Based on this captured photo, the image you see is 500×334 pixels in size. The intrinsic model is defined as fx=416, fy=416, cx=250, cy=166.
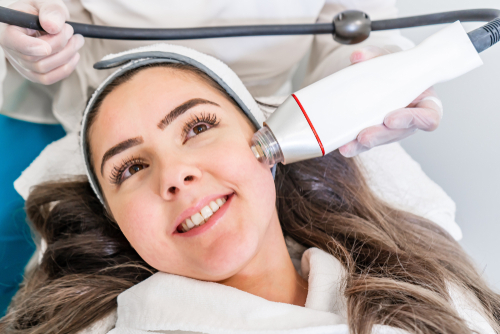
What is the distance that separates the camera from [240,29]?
99 centimetres

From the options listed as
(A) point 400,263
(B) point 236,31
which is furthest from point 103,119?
(A) point 400,263

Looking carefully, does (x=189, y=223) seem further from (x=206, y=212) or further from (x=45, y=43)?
(x=45, y=43)

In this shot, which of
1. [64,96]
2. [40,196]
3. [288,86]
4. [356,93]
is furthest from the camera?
[288,86]

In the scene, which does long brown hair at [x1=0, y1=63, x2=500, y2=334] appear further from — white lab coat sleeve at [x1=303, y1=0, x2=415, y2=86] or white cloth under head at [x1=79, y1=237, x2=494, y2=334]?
white lab coat sleeve at [x1=303, y1=0, x2=415, y2=86]

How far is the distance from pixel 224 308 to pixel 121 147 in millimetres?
396

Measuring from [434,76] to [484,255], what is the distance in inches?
32.1

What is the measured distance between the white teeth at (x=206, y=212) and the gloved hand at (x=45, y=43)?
0.47 meters

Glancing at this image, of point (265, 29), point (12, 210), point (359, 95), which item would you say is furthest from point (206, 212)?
point (12, 210)

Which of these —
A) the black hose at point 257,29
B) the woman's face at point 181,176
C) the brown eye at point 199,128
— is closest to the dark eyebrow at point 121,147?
the woman's face at point 181,176

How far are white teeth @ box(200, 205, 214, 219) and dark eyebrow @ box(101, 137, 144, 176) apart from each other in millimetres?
191

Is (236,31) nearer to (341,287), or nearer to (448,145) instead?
(341,287)

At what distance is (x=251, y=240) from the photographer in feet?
2.67

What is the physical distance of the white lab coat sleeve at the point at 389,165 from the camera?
1246 mm

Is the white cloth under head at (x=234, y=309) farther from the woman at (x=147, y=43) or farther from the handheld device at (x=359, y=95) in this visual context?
the woman at (x=147, y=43)
